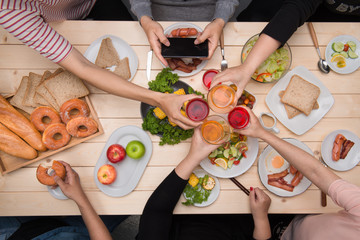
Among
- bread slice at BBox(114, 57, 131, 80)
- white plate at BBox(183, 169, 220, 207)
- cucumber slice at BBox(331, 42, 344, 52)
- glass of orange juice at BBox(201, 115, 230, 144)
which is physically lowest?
white plate at BBox(183, 169, 220, 207)

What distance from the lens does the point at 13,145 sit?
152 cm

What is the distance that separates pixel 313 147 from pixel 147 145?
46.3 inches

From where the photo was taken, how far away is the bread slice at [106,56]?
1.66 metres

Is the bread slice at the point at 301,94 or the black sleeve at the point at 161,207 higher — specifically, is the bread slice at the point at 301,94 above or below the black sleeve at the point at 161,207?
above

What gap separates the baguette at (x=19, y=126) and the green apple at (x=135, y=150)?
23.3 inches

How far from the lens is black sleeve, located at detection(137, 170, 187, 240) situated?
148cm

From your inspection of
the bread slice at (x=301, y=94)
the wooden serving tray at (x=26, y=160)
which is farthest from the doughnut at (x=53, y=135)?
the bread slice at (x=301, y=94)

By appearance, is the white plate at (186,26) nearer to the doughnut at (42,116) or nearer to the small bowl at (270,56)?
the small bowl at (270,56)

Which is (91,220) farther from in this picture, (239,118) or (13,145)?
(239,118)

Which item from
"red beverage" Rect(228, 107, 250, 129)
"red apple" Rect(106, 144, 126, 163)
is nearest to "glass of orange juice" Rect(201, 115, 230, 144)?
"red beverage" Rect(228, 107, 250, 129)

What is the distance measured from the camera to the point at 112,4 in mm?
2250

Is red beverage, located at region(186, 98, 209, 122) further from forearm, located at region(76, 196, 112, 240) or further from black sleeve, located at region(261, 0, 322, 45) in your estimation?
forearm, located at region(76, 196, 112, 240)

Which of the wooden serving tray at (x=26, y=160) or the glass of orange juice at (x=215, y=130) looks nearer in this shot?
the glass of orange juice at (x=215, y=130)

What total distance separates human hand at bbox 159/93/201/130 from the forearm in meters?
0.82
